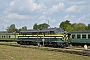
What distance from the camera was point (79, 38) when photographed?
44875 mm

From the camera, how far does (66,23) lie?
125 m

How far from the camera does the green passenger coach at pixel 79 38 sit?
43334 mm

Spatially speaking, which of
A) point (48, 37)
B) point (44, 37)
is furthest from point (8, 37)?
point (48, 37)

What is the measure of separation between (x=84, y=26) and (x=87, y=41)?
7217 centimetres

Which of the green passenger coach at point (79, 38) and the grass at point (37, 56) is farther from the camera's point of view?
the green passenger coach at point (79, 38)

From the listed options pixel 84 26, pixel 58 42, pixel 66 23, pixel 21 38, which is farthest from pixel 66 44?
pixel 66 23

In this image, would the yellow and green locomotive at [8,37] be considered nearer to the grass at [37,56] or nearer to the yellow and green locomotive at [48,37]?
the yellow and green locomotive at [48,37]

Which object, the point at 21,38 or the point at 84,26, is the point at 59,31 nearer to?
the point at 21,38

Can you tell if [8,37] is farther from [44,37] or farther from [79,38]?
[79,38]

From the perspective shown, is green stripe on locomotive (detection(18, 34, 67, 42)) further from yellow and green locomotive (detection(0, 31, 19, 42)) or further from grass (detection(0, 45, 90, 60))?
yellow and green locomotive (detection(0, 31, 19, 42))

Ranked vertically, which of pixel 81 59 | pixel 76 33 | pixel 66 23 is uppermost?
pixel 66 23

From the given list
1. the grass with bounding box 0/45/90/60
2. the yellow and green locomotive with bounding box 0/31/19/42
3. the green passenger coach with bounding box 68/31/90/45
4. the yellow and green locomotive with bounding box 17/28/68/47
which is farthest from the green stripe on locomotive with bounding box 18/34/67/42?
the yellow and green locomotive with bounding box 0/31/19/42

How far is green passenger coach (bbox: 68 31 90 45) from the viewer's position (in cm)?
4333

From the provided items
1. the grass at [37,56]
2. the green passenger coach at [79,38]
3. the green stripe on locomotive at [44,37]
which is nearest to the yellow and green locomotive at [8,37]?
the green stripe on locomotive at [44,37]
